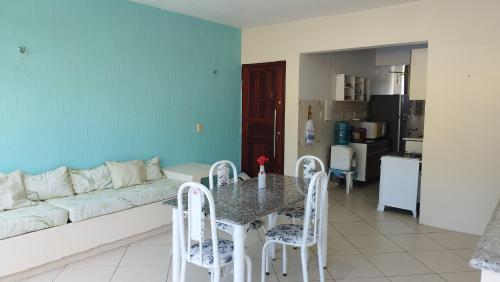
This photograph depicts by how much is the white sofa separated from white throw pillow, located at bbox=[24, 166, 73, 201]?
0.08 m

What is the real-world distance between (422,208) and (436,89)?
1.47 meters

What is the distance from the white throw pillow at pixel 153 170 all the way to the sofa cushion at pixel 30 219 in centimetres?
134

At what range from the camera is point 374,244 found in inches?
154

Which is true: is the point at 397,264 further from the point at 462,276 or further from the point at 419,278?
the point at 462,276

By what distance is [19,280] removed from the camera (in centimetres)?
309

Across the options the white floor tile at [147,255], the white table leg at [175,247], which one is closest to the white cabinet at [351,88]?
the white floor tile at [147,255]

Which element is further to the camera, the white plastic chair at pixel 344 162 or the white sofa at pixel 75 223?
the white plastic chair at pixel 344 162

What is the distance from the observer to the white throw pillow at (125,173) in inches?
164

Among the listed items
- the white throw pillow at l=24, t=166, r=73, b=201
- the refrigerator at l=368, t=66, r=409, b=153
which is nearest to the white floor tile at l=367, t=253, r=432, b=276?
the white throw pillow at l=24, t=166, r=73, b=201

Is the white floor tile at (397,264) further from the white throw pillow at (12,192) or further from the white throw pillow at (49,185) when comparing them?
the white throw pillow at (12,192)

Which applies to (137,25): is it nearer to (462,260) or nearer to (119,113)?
(119,113)

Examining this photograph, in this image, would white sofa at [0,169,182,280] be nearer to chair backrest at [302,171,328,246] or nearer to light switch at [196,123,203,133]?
light switch at [196,123,203,133]

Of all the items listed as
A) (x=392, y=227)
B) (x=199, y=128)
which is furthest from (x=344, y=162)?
(x=199, y=128)

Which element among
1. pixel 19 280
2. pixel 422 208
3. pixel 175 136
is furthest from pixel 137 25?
pixel 422 208
